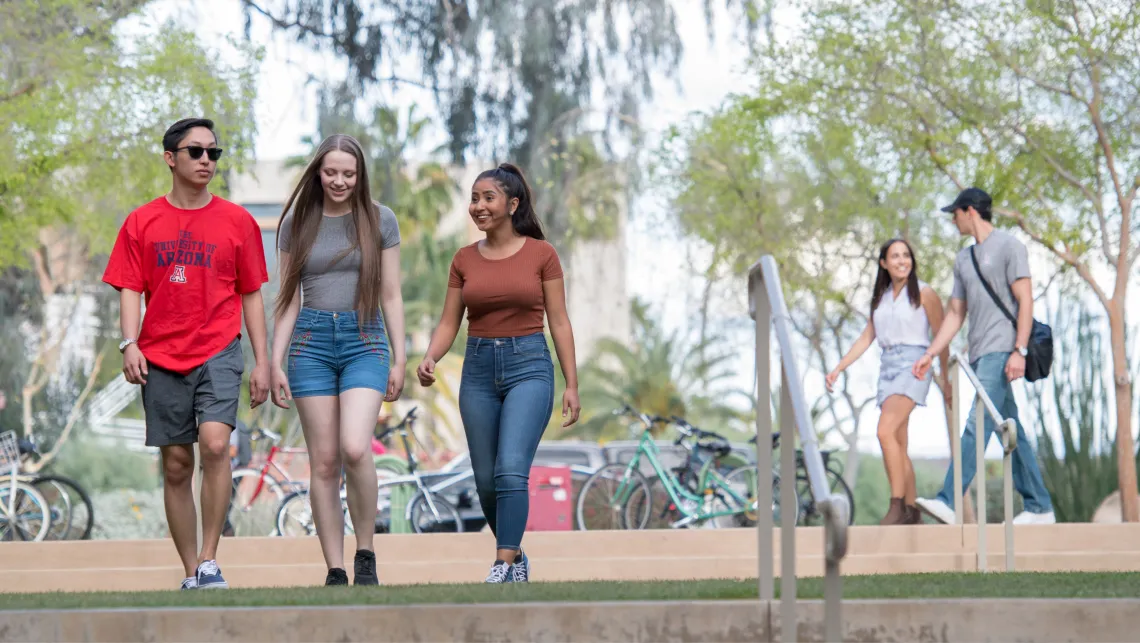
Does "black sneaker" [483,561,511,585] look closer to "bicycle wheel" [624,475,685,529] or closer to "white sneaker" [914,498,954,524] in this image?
"white sneaker" [914,498,954,524]

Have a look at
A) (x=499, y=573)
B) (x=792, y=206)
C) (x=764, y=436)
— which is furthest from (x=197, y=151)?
(x=792, y=206)

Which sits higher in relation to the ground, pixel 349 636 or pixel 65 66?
pixel 65 66

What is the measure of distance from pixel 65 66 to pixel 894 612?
1286 centimetres

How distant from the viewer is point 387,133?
20672 millimetres

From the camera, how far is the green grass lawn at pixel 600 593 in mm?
4383

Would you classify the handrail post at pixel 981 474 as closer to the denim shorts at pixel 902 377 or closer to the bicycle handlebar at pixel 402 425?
the denim shorts at pixel 902 377

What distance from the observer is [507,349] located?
602 cm

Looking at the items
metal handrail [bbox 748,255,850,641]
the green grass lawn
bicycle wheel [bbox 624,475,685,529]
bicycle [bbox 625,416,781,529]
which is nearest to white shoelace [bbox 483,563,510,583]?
the green grass lawn

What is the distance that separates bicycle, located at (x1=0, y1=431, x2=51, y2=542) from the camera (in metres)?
13.4

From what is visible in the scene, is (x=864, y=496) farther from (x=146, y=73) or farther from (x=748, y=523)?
(x=146, y=73)

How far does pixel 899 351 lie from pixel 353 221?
410 cm

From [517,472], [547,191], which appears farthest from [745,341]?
[517,472]

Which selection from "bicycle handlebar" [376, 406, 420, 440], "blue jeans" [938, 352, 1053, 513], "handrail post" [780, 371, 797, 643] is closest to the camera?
"handrail post" [780, 371, 797, 643]

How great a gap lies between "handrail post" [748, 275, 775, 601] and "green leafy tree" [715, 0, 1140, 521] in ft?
32.6
